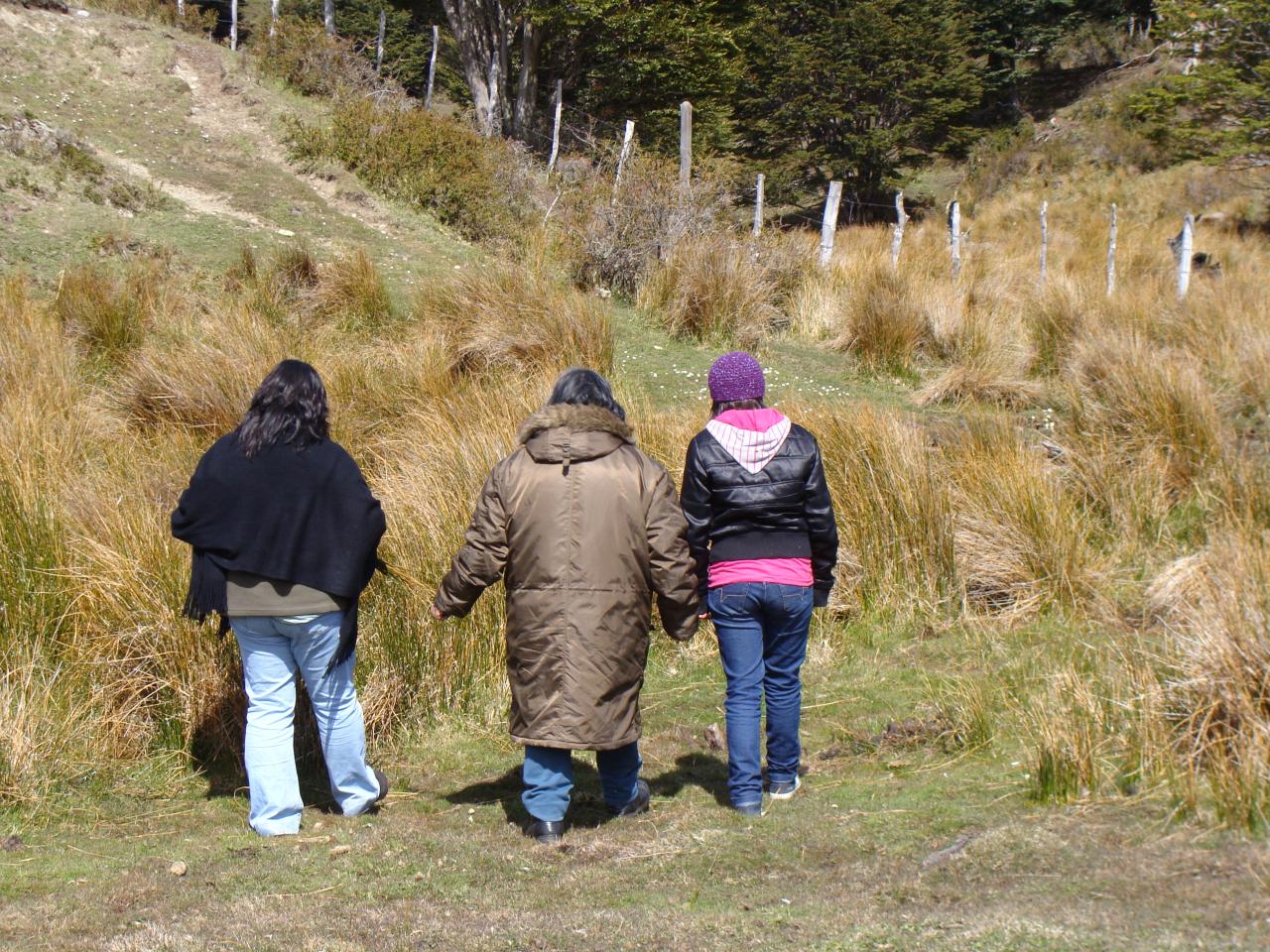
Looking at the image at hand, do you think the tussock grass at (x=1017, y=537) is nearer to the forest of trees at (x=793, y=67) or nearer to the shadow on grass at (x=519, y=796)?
the shadow on grass at (x=519, y=796)

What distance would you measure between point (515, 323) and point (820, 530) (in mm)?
5940

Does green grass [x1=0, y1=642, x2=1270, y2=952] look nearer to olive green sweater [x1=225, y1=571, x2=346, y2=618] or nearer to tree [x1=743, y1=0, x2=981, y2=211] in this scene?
olive green sweater [x1=225, y1=571, x2=346, y2=618]

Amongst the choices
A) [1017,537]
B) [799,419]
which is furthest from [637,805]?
[799,419]

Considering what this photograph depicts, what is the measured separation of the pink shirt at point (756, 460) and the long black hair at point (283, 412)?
1.45 metres

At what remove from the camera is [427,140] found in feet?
55.1

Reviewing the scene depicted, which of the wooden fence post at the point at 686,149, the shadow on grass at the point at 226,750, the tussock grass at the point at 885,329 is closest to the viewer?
the shadow on grass at the point at 226,750

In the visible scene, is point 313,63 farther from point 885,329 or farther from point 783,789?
point 783,789

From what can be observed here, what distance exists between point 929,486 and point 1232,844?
362cm

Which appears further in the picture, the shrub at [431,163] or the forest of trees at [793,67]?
the forest of trees at [793,67]

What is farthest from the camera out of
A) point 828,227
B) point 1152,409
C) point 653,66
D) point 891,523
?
Answer: point 653,66

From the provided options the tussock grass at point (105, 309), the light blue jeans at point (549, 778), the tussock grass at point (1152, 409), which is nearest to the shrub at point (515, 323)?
the tussock grass at point (105, 309)

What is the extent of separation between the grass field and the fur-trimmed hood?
4.41 ft

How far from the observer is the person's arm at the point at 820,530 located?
414 cm

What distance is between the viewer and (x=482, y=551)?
402cm
